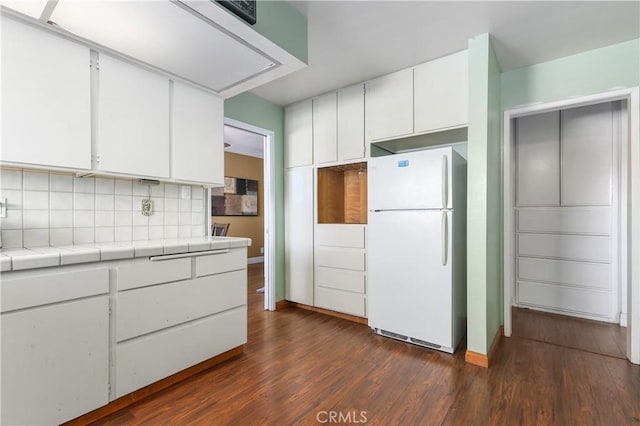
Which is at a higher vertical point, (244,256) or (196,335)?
(244,256)

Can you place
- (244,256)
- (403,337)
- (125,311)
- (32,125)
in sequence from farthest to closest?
(403,337), (244,256), (125,311), (32,125)

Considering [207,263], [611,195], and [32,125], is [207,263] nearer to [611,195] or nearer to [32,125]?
[32,125]

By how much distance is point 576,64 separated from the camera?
8.18 ft

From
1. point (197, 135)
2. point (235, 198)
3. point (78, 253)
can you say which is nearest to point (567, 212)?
point (197, 135)

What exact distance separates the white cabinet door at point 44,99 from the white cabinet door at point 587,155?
453 cm

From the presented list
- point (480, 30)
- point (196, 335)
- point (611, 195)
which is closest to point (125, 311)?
point (196, 335)

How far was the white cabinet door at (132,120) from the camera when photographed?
1858 millimetres

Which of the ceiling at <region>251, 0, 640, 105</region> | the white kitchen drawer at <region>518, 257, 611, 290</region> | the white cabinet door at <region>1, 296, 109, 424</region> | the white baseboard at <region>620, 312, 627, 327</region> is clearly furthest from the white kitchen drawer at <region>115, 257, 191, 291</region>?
the white baseboard at <region>620, 312, 627, 327</region>

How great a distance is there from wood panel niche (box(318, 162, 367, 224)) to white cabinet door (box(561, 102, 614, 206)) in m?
2.35

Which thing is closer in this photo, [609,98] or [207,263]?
[207,263]

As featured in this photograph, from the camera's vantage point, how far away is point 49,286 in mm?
1414

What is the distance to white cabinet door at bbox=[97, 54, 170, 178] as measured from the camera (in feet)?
6.10

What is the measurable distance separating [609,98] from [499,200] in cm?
110

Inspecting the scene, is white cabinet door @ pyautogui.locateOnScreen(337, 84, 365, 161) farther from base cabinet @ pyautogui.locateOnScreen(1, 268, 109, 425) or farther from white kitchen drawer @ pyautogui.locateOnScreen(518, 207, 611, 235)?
base cabinet @ pyautogui.locateOnScreen(1, 268, 109, 425)
